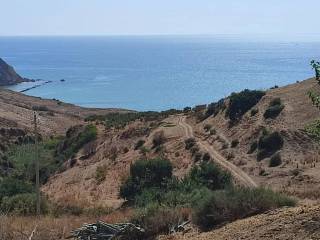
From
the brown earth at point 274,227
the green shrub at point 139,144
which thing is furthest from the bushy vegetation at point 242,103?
the brown earth at point 274,227

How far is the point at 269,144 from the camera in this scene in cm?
3341

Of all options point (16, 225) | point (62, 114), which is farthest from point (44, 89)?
point (16, 225)

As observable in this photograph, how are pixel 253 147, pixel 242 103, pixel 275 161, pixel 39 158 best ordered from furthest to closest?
pixel 39 158 < pixel 242 103 < pixel 253 147 < pixel 275 161

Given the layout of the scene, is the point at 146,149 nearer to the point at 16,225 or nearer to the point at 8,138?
the point at 16,225

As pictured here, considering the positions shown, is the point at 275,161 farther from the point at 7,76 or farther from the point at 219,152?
the point at 7,76

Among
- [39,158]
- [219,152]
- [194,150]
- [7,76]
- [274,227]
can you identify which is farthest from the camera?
[7,76]

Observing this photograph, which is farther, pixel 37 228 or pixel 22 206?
pixel 22 206

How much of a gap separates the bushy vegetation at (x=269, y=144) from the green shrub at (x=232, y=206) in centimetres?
2066

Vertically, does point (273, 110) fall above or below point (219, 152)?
above

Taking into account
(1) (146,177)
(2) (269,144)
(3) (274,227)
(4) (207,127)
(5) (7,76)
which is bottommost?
(5) (7,76)

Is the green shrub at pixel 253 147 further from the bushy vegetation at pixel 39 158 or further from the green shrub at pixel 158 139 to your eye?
the bushy vegetation at pixel 39 158

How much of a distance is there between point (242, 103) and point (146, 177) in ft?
61.0

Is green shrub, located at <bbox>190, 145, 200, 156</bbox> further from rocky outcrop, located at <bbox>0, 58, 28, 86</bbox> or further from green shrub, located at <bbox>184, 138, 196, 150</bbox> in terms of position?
rocky outcrop, located at <bbox>0, 58, 28, 86</bbox>

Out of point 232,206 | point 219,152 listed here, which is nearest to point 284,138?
point 219,152
